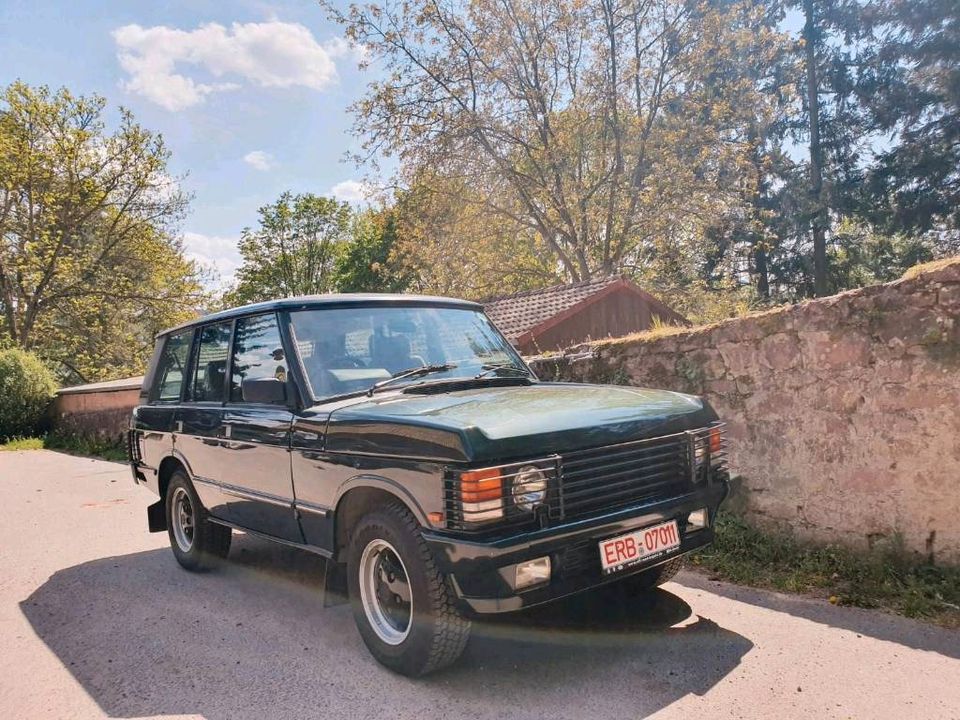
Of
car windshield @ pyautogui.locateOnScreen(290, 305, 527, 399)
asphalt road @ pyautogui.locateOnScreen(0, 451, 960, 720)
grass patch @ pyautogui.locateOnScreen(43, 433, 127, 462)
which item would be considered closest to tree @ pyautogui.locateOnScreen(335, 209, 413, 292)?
grass patch @ pyautogui.locateOnScreen(43, 433, 127, 462)

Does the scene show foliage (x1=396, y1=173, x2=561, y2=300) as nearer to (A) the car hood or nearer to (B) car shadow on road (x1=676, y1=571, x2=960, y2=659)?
(B) car shadow on road (x1=676, y1=571, x2=960, y2=659)

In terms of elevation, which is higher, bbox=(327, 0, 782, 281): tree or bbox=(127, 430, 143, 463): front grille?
bbox=(327, 0, 782, 281): tree

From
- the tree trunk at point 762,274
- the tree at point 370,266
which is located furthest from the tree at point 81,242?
the tree trunk at point 762,274

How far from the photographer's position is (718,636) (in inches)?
143

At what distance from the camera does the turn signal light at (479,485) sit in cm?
284

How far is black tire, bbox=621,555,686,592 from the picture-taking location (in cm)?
414

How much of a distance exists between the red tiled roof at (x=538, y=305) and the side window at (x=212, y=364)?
40.5ft

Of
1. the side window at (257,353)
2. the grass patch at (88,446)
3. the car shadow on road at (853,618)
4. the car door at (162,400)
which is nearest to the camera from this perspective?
the car shadow on road at (853,618)

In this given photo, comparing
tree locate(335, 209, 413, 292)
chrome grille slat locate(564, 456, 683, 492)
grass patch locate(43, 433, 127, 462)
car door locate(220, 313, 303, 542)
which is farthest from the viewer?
tree locate(335, 209, 413, 292)

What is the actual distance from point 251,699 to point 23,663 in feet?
5.30

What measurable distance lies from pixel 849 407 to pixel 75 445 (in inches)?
808

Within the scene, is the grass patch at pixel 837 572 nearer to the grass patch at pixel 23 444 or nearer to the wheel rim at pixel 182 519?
the wheel rim at pixel 182 519

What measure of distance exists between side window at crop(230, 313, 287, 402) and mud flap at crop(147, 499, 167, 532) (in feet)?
5.94

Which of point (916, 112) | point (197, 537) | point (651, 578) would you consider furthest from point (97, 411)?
point (916, 112)
